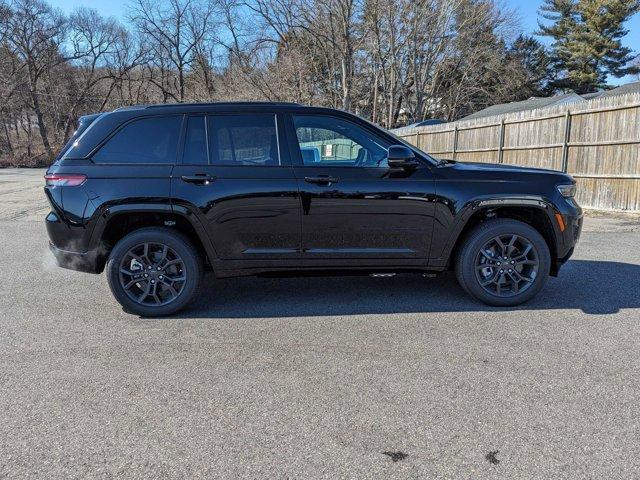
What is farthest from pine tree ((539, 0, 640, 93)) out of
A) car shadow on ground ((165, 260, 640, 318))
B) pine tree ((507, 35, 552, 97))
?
car shadow on ground ((165, 260, 640, 318))

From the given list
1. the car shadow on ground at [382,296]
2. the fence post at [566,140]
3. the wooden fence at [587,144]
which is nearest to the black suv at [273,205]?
the car shadow on ground at [382,296]

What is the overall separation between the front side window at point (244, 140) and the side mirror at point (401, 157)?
3.38 feet

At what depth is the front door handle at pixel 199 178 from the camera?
13.8 feet

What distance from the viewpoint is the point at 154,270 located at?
434 centimetres

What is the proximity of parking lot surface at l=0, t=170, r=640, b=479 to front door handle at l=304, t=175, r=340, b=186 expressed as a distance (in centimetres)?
122

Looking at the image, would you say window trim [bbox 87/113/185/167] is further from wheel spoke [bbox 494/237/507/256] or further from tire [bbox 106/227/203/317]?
wheel spoke [bbox 494/237/507/256]

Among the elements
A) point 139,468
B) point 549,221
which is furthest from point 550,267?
point 139,468

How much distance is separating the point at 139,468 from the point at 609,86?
174 ft

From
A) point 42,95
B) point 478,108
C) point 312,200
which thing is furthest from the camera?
point 42,95

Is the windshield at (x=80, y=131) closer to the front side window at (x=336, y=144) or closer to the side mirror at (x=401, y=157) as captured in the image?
the front side window at (x=336, y=144)

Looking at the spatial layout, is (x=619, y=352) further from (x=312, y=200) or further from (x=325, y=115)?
(x=325, y=115)

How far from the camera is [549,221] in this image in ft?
14.7

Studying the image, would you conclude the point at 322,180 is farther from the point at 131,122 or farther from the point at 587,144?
the point at 587,144

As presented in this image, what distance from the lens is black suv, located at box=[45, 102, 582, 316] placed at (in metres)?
4.21
